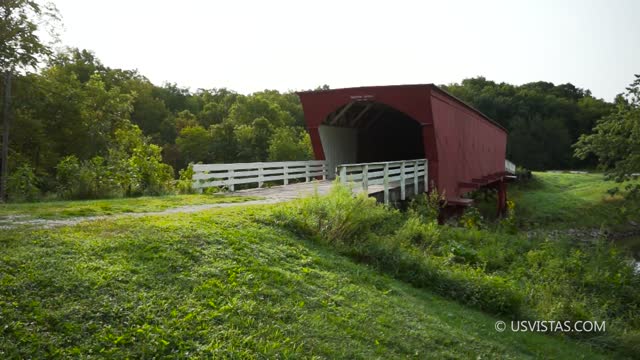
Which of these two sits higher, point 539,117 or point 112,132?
→ point 539,117

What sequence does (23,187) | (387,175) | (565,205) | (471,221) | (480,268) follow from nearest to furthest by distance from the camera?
(480,268)
(23,187)
(387,175)
(471,221)
(565,205)

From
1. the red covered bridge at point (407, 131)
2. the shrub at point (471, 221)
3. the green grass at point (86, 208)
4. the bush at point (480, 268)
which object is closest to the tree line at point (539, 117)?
the red covered bridge at point (407, 131)

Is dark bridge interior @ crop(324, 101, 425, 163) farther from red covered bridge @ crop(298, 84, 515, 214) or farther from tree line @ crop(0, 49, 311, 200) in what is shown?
tree line @ crop(0, 49, 311, 200)

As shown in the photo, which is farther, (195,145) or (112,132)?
(195,145)

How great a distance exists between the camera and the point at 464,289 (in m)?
7.12

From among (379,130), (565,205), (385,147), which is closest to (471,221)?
(379,130)

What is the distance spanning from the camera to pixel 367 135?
22703 mm

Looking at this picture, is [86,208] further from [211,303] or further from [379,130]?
[379,130]

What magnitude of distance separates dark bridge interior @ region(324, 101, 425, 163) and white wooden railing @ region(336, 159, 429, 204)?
4.39 meters

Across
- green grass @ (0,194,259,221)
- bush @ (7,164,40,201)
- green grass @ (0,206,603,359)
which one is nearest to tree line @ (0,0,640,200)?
bush @ (7,164,40,201)

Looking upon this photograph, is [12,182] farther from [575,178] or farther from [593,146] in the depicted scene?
[575,178]

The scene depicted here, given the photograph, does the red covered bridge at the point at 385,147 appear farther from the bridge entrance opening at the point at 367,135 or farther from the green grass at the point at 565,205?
the green grass at the point at 565,205

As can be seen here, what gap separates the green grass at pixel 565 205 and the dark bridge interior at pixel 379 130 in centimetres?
707

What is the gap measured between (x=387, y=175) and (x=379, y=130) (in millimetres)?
11920
